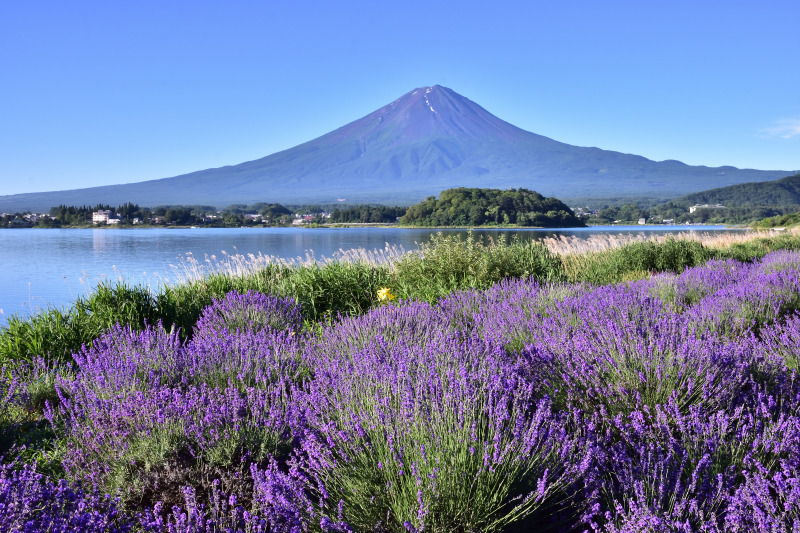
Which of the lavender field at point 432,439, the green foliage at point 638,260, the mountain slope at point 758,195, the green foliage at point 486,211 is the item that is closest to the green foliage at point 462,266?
the green foliage at point 638,260

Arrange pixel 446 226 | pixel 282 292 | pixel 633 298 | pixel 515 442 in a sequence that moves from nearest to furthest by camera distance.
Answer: pixel 515 442 → pixel 633 298 → pixel 282 292 → pixel 446 226

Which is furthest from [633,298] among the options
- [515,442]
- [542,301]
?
[515,442]

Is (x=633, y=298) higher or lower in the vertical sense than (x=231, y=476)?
higher

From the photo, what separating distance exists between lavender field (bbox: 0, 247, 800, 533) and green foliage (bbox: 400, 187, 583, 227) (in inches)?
1850

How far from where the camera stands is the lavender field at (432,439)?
182 centimetres

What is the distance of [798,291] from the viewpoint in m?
6.02

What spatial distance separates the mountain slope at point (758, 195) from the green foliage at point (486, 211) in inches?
2698

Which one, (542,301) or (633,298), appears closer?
(633,298)

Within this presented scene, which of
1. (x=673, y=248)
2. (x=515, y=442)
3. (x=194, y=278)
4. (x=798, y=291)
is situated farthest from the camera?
(x=673, y=248)

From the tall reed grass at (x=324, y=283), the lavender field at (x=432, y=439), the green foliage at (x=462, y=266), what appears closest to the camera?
the lavender field at (x=432, y=439)

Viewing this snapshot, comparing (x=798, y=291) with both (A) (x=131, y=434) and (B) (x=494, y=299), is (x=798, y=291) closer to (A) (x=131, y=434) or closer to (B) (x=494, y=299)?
(B) (x=494, y=299)

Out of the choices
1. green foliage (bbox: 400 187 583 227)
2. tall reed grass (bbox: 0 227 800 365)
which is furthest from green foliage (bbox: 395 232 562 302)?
green foliage (bbox: 400 187 583 227)

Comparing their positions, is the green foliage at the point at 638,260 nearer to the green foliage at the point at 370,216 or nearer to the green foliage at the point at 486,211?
the green foliage at the point at 486,211

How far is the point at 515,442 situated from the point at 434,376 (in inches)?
29.5
